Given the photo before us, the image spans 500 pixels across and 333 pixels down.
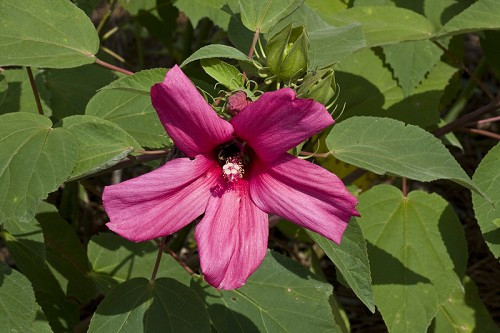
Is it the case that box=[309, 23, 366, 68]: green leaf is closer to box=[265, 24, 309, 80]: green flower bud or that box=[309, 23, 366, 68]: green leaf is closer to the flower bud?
box=[265, 24, 309, 80]: green flower bud

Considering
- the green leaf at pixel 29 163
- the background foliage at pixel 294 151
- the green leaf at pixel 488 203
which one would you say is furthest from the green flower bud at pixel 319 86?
the green leaf at pixel 488 203

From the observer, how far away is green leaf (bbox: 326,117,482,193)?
1.18 metres

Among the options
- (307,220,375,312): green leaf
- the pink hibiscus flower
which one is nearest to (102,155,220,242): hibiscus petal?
the pink hibiscus flower

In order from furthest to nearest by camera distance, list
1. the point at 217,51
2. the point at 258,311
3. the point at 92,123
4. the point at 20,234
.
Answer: the point at 20,234 < the point at 258,311 < the point at 92,123 < the point at 217,51

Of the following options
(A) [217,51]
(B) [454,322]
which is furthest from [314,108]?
(B) [454,322]

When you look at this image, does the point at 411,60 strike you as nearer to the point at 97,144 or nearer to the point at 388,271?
the point at 388,271

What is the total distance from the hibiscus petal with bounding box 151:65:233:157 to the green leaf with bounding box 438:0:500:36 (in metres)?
0.60

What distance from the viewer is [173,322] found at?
1312mm

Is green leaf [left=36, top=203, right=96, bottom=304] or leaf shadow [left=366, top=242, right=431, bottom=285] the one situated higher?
green leaf [left=36, top=203, right=96, bottom=304]

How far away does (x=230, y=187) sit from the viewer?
1.20m

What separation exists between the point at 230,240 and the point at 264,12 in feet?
1.47

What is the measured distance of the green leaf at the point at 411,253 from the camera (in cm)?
159

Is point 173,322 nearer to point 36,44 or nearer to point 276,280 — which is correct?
point 276,280

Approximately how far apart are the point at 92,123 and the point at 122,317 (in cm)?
33
